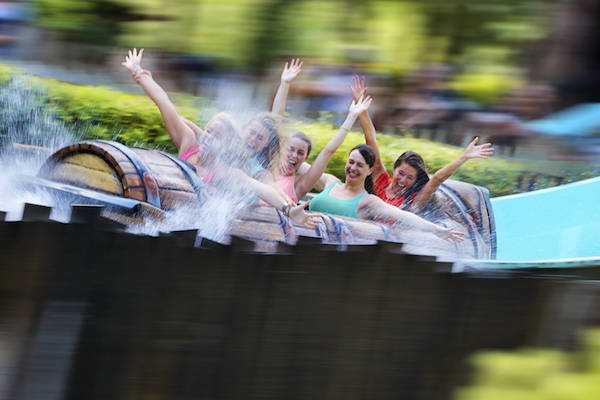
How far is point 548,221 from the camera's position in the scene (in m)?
5.18

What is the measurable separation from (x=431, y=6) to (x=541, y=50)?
0.57ft

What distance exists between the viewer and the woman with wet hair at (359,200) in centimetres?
313

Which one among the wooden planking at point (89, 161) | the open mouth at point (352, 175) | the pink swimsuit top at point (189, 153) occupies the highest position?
the open mouth at point (352, 175)

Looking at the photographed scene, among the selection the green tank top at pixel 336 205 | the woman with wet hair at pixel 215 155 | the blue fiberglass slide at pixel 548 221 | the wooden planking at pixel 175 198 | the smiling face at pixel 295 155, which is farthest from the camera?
the blue fiberglass slide at pixel 548 221

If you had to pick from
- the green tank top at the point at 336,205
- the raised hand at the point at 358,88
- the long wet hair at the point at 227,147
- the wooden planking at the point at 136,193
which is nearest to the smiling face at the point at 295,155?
the green tank top at the point at 336,205

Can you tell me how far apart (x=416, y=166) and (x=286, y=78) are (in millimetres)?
2338

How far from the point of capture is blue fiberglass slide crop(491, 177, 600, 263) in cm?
493

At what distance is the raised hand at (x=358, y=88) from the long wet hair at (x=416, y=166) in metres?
1.94

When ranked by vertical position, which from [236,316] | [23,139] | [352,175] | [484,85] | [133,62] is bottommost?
[236,316]

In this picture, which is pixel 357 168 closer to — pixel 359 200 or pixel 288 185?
pixel 359 200

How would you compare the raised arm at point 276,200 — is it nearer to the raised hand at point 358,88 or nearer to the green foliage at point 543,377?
the raised hand at point 358,88

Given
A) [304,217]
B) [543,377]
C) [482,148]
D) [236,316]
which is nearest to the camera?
[543,377]

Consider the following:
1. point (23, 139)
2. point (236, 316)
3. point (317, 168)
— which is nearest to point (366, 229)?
point (317, 168)

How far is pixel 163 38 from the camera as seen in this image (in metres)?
0.85
